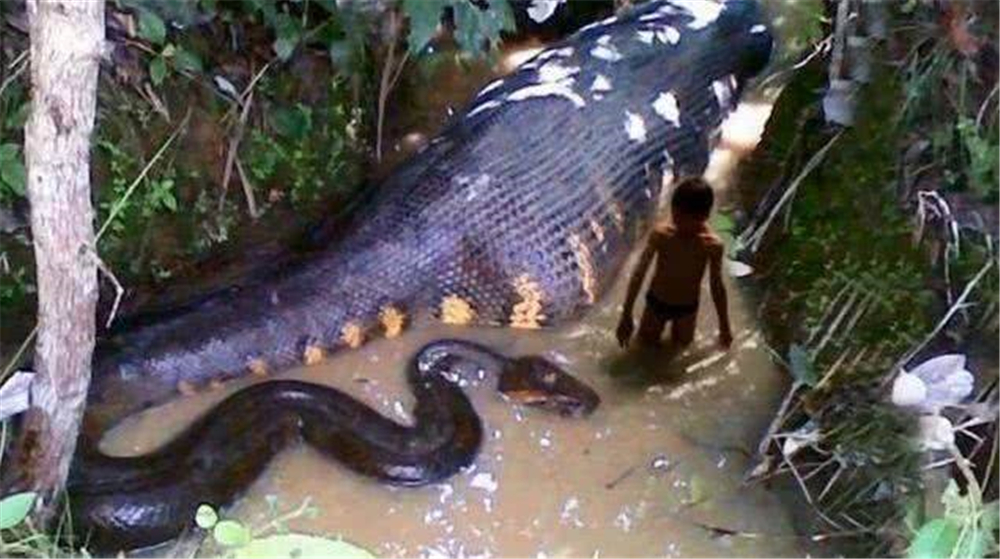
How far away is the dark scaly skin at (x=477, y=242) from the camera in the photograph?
2961mm

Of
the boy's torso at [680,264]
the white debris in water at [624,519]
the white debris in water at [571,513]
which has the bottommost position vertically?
the white debris in water at [624,519]

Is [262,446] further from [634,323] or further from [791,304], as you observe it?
[791,304]

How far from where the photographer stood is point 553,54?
3.88 meters

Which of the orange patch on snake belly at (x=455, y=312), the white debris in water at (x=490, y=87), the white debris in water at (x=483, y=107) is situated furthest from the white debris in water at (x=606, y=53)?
the orange patch on snake belly at (x=455, y=312)

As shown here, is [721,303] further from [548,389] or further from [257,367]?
[257,367]

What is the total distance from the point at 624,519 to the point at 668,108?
138 centimetres

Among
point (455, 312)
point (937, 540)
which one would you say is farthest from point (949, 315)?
point (455, 312)

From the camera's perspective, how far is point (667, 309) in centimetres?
320

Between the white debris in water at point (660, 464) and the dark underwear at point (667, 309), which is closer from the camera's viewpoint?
the white debris in water at point (660, 464)

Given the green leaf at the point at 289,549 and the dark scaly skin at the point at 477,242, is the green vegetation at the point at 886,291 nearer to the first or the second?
the dark scaly skin at the point at 477,242

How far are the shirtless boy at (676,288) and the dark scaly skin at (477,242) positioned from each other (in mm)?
146

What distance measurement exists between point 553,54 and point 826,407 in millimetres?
1412

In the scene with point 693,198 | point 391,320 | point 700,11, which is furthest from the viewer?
point 700,11

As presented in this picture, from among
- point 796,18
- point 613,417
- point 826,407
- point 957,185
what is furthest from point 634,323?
point 796,18
